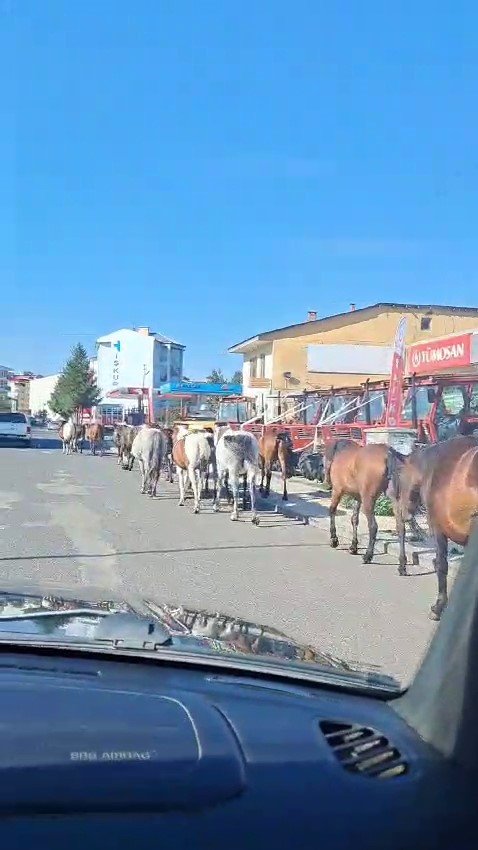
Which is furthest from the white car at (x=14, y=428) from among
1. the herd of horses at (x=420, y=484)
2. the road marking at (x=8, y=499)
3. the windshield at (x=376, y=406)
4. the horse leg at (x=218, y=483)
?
the herd of horses at (x=420, y=484)

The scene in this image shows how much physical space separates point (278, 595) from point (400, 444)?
18.9ft

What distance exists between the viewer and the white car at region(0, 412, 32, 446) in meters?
43.3

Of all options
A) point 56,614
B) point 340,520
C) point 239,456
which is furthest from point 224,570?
point 56,614

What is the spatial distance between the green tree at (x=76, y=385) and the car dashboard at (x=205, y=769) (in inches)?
3652

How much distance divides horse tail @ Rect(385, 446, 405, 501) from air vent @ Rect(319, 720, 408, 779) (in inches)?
355

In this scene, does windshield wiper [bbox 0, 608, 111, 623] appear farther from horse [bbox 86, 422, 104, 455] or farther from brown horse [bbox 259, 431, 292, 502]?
horse [bbox 86, 422, 104, 455]

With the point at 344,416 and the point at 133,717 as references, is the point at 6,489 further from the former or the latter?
the point at 133,717

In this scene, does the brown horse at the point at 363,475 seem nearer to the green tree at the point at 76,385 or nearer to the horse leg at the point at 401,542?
the horse leg at the point at 401,542

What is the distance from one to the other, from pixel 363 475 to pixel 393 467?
2.12ft

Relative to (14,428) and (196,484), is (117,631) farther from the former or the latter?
(14,428)

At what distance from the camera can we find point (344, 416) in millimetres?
22938

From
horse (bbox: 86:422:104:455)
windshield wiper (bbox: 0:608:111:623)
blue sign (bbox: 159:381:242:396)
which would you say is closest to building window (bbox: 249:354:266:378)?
blue sign (bbox: 159:381:242:396)

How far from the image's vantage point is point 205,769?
1.93 m

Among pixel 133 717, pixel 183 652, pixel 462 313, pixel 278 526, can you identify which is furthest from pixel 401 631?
pixel 462 313
